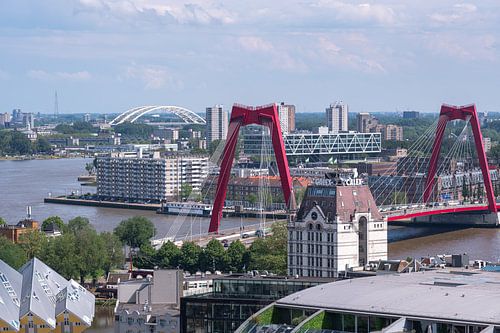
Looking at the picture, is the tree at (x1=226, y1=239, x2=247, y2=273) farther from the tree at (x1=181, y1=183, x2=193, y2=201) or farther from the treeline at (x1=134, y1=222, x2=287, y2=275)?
the tree at (x1=181, y1=183, x2=193, y2=201)

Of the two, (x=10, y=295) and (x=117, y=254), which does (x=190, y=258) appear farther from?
(x=10, y=295)

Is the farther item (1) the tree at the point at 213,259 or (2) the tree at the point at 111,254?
(2) the tree at the point at 111,254

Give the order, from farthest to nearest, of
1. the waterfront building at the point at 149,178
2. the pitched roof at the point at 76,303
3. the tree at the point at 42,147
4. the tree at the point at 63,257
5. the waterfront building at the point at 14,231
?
the tree at the point at 42,147 → the waterfront building at the point at 149,178 → the waterfront building at the point at 14,231 → the tree at the point at 63,257 → the pitched roof at the point at 76,303

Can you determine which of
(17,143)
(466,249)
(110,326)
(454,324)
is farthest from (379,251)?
(17,143)

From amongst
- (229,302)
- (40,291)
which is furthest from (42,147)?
(229,302)

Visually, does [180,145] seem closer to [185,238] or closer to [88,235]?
[185,238]

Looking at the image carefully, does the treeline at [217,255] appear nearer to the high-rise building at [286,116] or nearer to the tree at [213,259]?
the tree at [213,259]

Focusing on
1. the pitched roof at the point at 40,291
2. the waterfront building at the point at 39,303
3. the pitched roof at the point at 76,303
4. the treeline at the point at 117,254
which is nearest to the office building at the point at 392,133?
the treeline at the point at 117,254
